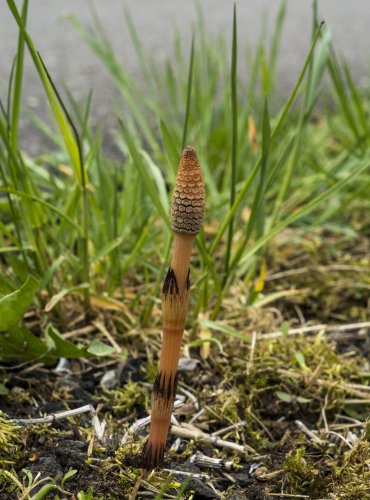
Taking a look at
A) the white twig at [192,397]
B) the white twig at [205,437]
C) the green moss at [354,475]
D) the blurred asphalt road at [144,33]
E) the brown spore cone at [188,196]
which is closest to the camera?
the brown spore cone at [188,196]

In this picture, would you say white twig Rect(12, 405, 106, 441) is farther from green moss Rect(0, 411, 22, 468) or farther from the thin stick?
the thin stick

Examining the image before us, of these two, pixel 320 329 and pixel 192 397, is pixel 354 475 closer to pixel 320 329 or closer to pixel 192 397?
pixel 192 397

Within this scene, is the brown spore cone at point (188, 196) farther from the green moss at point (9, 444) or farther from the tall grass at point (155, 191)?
the green moss at point (9, 444)

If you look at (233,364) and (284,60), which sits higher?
(284,60)

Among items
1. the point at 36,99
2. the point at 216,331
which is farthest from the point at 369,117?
the point at 216,331

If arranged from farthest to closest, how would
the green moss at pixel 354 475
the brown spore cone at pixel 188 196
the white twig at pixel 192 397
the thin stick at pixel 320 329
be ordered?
the thin stick at pixel 320 329 → the white twig at pixel 192 397 → the green moss at pixel 354 475 → the brown spore cone at pixel 188 196

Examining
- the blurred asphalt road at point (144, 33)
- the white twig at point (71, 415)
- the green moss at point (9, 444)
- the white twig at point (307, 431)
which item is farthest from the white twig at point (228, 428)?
the blurred asphalt road at point (144, 33)

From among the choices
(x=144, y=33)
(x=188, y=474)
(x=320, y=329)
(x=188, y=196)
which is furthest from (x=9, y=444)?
(x=144, y=33)

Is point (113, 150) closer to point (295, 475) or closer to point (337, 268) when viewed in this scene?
point (337, 268)
